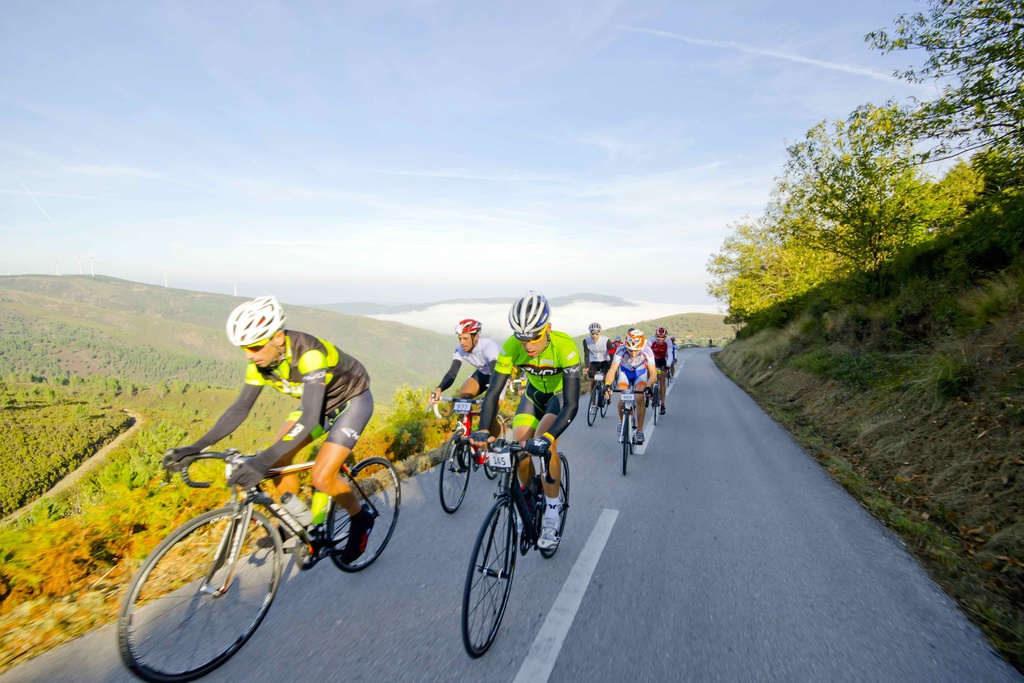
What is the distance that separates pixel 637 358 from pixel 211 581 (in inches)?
272

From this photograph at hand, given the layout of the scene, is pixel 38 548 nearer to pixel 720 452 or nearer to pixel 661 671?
pixel 661 671

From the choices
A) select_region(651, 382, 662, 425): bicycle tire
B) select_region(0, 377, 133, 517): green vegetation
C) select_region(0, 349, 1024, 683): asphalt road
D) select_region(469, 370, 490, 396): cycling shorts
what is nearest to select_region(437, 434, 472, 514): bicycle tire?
select_region(0, 349, 1024, 683): asphalt road

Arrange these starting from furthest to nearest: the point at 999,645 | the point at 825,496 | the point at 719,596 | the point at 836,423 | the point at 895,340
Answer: the point at 895,340 → the point at 836,423 → the point at 825,496 → the point at 719,596 → the point at 999,645

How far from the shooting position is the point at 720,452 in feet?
26.9

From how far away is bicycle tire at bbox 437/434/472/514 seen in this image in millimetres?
5320

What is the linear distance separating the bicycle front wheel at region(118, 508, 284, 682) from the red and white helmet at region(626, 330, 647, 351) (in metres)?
6.46

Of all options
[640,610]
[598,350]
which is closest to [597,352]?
[598,350]

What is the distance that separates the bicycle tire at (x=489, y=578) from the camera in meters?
2.85

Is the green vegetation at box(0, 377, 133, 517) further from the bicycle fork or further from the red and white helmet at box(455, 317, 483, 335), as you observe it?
the bicycle fork

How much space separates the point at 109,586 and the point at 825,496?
738 centimetres

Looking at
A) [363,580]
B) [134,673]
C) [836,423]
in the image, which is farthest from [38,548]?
[836,423]

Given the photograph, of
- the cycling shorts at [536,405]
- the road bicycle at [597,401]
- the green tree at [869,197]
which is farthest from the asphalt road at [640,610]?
the green tree at [869,197]

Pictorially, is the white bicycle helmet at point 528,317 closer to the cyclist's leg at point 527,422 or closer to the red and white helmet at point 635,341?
the cyclist's leg at point 527,422

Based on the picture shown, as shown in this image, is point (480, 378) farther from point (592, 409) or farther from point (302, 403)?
point (592, 409)
